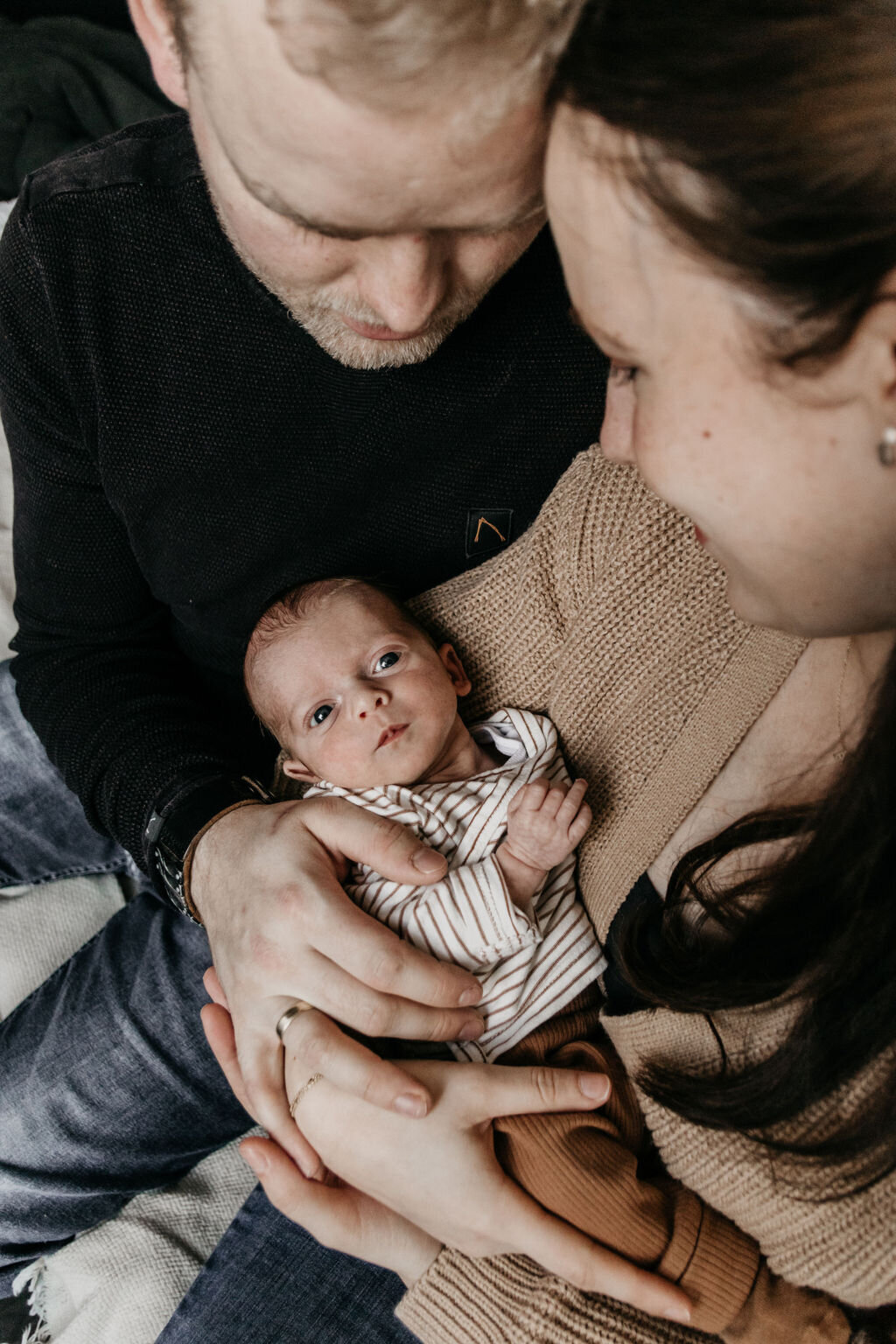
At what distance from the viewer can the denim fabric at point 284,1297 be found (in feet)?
3.48

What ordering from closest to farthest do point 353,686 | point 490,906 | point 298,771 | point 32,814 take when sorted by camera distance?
point 490,906
point 353,686
point 298,771
point 32,814

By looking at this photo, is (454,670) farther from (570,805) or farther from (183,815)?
(183,815)

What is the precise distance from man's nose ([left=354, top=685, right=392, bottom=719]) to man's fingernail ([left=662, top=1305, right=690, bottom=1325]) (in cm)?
67

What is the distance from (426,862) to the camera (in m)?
0.98

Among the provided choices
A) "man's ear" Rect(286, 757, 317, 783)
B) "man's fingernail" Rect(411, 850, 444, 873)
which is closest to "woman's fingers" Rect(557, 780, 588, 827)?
"man's fingernail" Rect(411, 850, 444, 873)

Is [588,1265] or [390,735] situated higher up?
[390,735]

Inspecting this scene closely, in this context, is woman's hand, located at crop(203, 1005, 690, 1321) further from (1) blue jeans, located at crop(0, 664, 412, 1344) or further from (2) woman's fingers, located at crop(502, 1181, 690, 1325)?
(1) blue jeans, located at crop(0, 664, 412, 1344)

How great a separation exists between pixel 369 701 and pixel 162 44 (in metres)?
0.66

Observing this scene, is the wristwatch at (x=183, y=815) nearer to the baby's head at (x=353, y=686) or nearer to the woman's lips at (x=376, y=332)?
the baby's head at (x=353, y=686)

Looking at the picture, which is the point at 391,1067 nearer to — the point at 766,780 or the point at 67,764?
the point at 766,780

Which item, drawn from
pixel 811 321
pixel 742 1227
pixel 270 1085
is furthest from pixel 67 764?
pixel 811 321

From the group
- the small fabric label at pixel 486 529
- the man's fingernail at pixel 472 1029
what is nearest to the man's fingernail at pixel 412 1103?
the man's fingernail at pixel 472 1029

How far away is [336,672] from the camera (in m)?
1.13

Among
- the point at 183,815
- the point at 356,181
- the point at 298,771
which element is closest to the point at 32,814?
the point at 183,815
